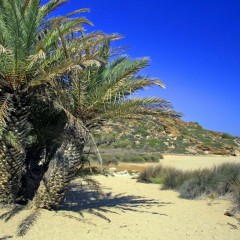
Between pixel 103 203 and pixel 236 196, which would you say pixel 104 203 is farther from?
pixel 236 196

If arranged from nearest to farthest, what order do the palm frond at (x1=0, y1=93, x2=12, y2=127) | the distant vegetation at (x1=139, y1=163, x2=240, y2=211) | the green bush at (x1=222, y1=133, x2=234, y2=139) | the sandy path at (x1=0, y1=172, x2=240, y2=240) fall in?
the palm frond at (x1=0, y1=93, x2=12, y2=127), the sandy path at (x1=0, y1=172, x2=240, y2=240), the distant vegetation at (x1=139, y1=163, x2=240, y2=211), the green bush at (x1=222, y1=133, x2=234, y2=139)

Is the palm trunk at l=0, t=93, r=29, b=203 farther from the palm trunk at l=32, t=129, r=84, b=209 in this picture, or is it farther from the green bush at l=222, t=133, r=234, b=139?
the green bush at l=222, t=133, r=234, b=139

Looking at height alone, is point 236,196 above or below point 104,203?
above

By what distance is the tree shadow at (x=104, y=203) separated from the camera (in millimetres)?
11891

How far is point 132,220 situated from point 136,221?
13 cm

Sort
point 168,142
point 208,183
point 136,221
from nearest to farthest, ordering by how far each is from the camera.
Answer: point 136,221 < point 208,183 < point 168,142

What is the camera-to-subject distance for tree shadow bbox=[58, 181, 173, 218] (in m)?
11.9

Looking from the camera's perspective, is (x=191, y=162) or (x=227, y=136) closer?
(x=191, y=162)

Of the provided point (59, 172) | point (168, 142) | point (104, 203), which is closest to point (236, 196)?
point (104, 203)

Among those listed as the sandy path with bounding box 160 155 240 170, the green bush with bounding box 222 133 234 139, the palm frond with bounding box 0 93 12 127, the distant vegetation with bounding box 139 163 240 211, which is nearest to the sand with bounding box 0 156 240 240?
the distant vegetation with bounding box 139 163 240 211

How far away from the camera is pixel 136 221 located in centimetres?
1080

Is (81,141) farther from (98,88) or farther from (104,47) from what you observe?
(104,47)

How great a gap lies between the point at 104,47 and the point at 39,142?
3124 millimetres

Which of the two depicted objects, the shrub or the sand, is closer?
the sand
